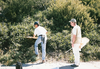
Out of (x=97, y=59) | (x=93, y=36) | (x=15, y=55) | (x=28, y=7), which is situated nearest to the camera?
(x=15, y=55)

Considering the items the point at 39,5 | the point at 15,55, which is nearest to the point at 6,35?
the point at 15,55

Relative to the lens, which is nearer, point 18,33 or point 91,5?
point 18,33

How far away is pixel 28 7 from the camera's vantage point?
854 cm

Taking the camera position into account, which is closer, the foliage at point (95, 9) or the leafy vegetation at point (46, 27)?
the leafy vegetation at point (46, 27)

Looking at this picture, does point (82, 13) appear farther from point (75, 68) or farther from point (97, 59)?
point (75, 68)

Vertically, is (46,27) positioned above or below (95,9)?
below

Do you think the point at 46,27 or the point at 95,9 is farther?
the point at 95,9

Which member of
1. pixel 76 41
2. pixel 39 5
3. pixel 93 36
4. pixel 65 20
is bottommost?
pixel 76 41

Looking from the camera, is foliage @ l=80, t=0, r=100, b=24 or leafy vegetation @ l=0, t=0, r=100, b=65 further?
foliage @ l=80, t=0, r=100, b=24

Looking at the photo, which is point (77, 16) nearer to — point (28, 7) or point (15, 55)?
point (28, 7)

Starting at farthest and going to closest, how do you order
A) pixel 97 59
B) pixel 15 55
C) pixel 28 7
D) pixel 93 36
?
pixel 28 7, pixel 93 36, pixel 97 59, pixel 15 55

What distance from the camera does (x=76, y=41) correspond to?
14.8 feet

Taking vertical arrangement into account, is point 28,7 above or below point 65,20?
above

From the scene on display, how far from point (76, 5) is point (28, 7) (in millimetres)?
3583
